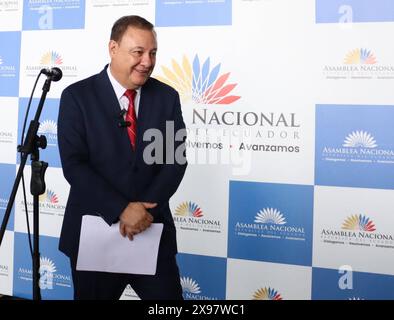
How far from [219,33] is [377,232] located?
1512 millimetres

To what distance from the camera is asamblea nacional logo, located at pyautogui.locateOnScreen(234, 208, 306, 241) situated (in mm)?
2982

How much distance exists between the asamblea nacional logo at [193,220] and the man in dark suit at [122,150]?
3.40ft

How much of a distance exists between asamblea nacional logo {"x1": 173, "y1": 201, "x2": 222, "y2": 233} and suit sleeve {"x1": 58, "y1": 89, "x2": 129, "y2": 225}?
120cm

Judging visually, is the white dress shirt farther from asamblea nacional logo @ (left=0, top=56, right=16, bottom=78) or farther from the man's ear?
asamblea nacional logo @ (left=0, top=56, right=16, bottom=78)

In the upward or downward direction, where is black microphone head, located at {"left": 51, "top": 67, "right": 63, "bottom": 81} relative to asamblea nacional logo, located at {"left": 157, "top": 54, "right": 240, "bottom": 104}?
downward

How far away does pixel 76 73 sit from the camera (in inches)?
133

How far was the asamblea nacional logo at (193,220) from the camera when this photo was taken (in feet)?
10.3

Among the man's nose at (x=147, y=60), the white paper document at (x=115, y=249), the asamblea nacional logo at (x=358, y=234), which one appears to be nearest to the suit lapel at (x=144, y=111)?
the man's nose at (x=147, y=60)

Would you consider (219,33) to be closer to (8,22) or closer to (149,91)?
(149,91)

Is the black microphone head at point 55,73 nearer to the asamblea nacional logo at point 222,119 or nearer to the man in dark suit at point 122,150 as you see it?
the man in dark suit at point 122,150

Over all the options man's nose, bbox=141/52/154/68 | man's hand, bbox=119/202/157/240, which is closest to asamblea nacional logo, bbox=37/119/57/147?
man's nose, bbox=141/52/154/68

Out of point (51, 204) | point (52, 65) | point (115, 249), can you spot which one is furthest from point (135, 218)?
point (52, 65)

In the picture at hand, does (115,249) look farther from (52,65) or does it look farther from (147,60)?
(52,65)
